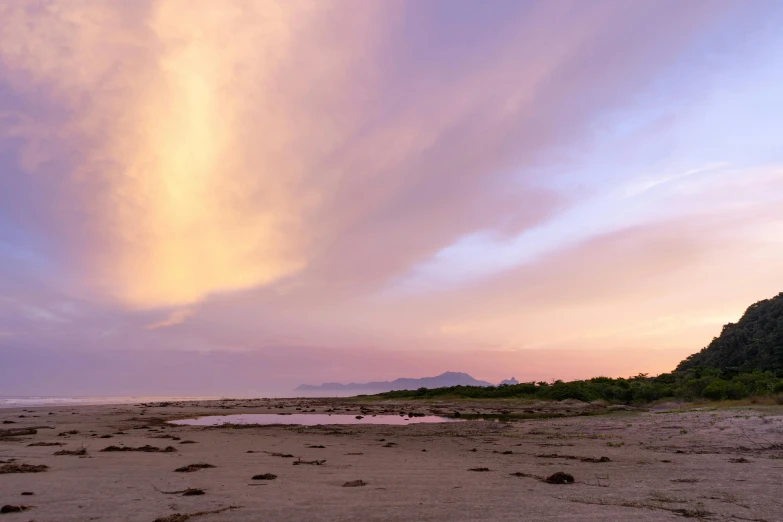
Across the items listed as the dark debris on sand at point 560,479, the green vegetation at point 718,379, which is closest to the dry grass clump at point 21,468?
the dark debris on sand at point 560,479

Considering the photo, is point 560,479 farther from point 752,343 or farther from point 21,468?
point 752,343

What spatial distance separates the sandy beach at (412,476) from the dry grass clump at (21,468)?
0.09 m

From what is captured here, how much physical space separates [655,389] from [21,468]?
154 ft

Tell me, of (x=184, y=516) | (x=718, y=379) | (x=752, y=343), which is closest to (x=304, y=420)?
(x=184, y=516)

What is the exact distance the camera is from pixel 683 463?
517 inches

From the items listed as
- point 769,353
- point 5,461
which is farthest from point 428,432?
point 769,353

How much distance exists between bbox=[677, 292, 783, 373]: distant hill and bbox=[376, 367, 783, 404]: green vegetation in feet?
16.8

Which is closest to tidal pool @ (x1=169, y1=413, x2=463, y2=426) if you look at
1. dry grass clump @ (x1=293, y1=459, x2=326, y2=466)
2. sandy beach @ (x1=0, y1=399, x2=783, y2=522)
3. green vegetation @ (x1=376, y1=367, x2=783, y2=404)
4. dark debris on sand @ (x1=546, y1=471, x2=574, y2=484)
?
sandy beach @ (x1=0, y1=399, x2=783, y2=522)

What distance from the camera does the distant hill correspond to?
→ 48.2m

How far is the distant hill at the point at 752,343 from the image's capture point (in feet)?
158

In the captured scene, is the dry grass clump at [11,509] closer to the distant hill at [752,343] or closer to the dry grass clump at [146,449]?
the dry grass clump at [146,449]

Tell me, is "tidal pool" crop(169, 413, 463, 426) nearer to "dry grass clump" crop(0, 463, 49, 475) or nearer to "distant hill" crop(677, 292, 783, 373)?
"dry grass clump" crop(0, 463, 49, 475)

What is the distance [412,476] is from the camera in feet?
38.8

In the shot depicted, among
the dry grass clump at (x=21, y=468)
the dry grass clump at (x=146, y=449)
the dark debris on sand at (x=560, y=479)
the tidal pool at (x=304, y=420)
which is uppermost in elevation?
the dry grass clump at (x=21, y=468)
